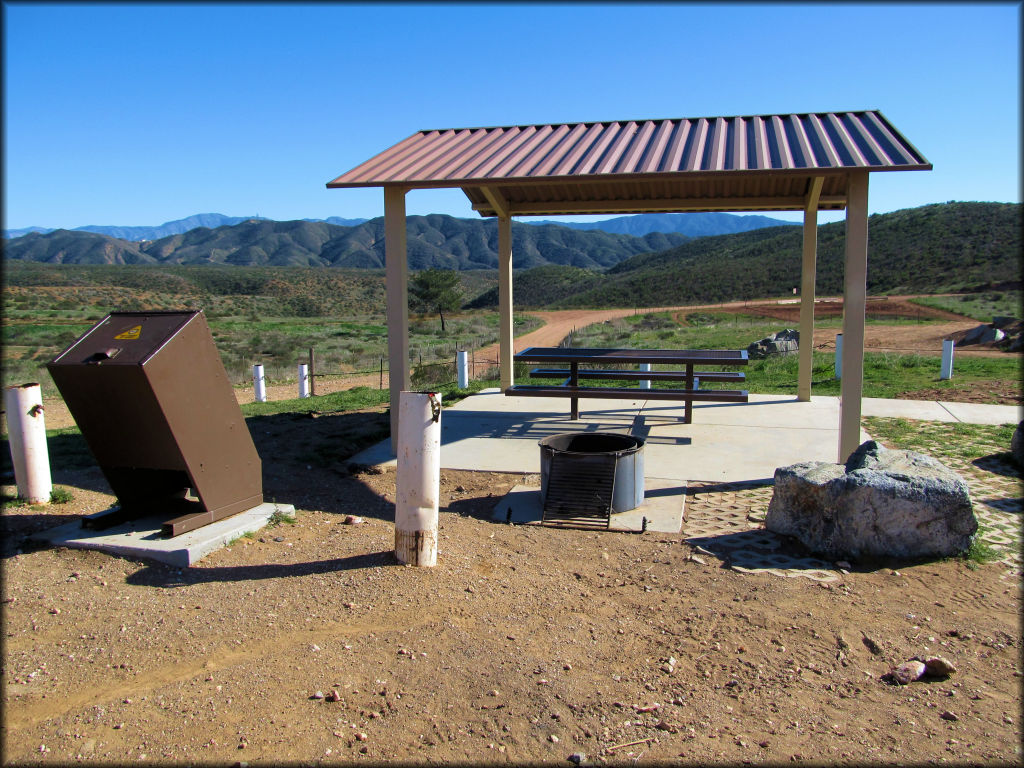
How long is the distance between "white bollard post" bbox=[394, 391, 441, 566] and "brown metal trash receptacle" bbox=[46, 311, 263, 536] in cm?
150

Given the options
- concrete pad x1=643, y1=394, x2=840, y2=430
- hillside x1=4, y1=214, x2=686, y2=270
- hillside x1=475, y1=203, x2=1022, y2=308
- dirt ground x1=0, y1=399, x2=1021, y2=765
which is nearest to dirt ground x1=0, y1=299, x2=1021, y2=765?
dirt ground x1=0, y1=399, x2=1021, y2=765

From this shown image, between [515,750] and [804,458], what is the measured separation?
5.88 meters

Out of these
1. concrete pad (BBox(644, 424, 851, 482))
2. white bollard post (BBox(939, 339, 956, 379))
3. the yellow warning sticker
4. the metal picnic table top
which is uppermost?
the yellow warning sticker

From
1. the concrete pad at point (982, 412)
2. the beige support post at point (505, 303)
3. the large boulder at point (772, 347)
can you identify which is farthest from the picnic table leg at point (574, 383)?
the large boulder at point (772, 347)

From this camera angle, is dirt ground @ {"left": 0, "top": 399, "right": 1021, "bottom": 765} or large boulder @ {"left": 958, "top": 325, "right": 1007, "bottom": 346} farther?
large boulder @ {"left": 958, "top": 325, "right": 1007, "bottom": 346}

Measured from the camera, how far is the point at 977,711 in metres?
3.36

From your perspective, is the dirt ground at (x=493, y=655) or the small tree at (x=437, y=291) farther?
the small tree at (x=437, y=291)

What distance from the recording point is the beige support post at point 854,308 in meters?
6.87

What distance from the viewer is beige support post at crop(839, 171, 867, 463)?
6.87 metres

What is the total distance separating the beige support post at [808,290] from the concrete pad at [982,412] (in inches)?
75.7

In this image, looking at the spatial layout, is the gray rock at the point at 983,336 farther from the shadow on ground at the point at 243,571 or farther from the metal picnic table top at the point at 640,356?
the shadow on ground at the point at 243,571

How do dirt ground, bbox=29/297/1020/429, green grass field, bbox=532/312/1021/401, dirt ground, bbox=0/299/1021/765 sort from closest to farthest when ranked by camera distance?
dirt ground, bbox=0/299/1021/765 < dirt ground, bbox=29/297/1020/429 < green grass field, bbox=532/312/1021/401

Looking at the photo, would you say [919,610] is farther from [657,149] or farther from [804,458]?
[657,149]

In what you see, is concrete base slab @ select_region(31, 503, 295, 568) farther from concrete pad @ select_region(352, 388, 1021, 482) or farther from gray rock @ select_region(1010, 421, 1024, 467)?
gray rock @ select_region(1010, 421, 1024, 467)
